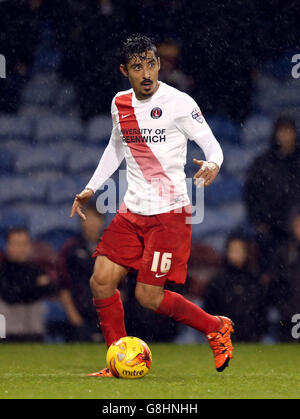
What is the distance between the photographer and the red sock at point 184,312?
583cm

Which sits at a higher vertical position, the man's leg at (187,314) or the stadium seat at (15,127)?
the stadium seat at (15,127)

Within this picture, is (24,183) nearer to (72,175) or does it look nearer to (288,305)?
(72,175)

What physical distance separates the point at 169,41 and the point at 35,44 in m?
1.28

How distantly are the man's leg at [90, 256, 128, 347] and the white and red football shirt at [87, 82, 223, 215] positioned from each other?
0.39 metres

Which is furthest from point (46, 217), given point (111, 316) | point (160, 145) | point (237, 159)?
point (160, 145)

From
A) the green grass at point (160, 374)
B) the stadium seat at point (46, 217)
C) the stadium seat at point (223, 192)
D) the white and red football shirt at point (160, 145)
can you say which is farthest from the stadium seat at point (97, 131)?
the white and red football shirt at point (160, 145)

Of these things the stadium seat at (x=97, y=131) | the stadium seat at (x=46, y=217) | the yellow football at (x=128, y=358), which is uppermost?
the stadium seat at (x=97, y=131)

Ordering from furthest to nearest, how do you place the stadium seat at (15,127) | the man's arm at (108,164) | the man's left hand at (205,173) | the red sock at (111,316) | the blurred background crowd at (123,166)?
the stadium seat at (15,127)
the blurred background crowd at (123,166)
the man's arm at (108,164)
the red sock at (111,316)
the man's left hand at (205,173)

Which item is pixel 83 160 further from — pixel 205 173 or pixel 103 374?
pixel 205 173

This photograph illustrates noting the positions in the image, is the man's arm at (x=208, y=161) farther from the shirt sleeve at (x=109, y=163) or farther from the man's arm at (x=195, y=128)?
the shirt sleeve at (x=109, y=163)

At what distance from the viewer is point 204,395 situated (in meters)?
5.07

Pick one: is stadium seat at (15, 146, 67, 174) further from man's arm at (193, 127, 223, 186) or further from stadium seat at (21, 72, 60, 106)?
man's arm at (193, 127, 223, 186)

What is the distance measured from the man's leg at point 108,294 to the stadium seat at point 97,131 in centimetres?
325

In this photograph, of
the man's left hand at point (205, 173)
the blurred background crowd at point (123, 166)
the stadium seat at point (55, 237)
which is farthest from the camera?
the stadium seat at point (55, 237)
